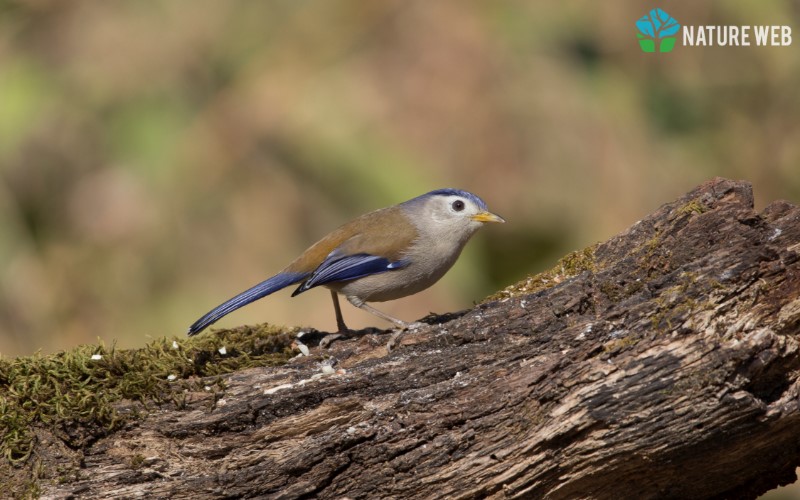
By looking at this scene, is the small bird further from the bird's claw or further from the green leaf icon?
the green leaf icon

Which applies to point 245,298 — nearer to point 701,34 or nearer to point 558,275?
point 558,275

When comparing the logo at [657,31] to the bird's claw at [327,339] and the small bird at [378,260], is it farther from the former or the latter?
the bird's claw at [327,339]

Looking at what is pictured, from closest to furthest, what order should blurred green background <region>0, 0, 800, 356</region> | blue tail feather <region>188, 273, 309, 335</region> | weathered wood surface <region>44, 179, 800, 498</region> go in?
weathered wood surface <region>44, 179, 800, 498</region> < blue tail feather <region>188, 273, 309, 335</region> < blurred green background <region>0, 0, 800, 356</region>

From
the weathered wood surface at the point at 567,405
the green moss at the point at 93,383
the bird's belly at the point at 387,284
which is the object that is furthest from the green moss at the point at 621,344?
the bird's belly at the point at 387,284

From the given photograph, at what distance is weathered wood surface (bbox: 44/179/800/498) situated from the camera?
3.63 metres

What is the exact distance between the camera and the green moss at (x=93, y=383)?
3928 millimetres

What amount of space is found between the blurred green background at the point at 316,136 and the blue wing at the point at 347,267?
1811 millimetres

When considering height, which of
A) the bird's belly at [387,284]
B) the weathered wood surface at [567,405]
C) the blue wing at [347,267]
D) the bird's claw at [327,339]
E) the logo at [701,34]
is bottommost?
the weathered wood surface at [567,405]

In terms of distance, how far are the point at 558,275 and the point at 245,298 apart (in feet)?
5.72

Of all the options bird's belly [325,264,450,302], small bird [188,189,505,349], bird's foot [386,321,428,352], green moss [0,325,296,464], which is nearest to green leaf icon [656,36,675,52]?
small bird [188,189,505,349]

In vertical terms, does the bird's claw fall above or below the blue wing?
below

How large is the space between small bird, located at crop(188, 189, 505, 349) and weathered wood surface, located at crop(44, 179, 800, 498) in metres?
1.07

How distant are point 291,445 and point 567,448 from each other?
119 centimetres

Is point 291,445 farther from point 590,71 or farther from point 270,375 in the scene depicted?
point 590,71
